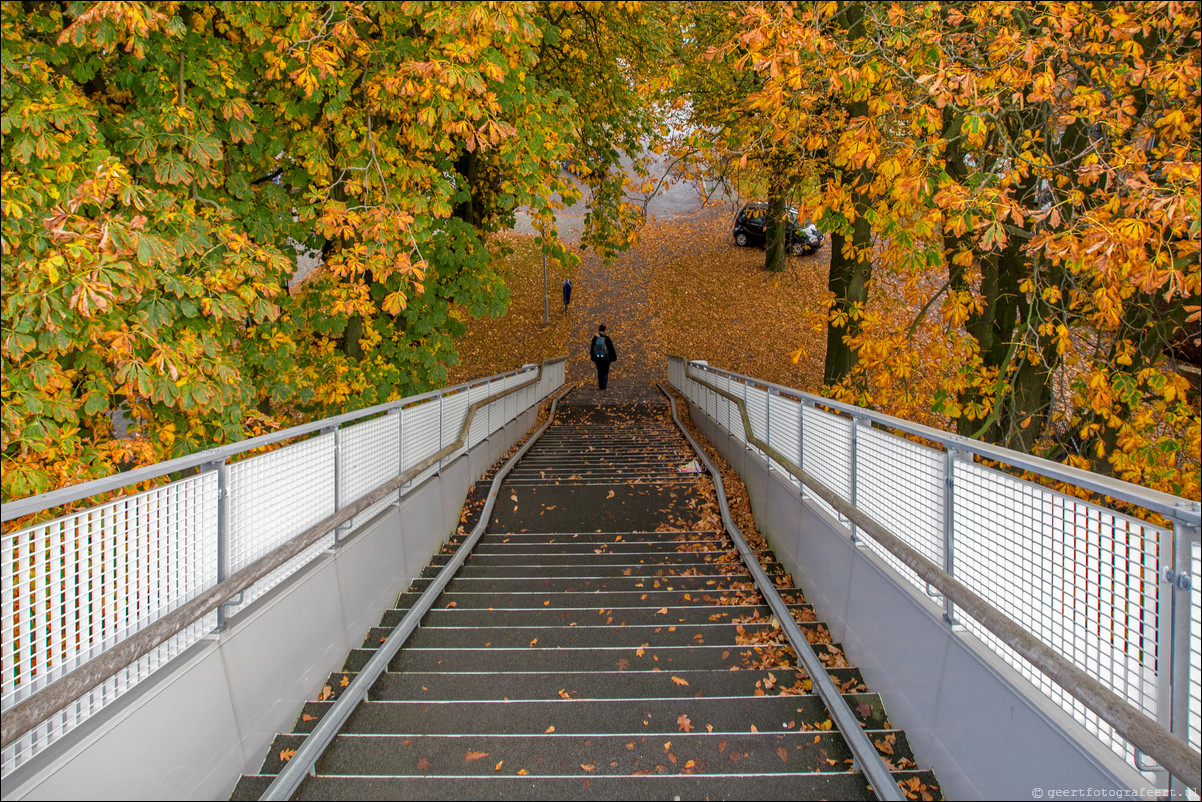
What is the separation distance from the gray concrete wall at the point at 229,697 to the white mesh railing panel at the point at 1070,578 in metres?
3.20

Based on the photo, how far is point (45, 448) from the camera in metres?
4.64

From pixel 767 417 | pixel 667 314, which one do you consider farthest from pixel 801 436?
pixel 667 314

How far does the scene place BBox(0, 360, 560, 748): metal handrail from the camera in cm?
204

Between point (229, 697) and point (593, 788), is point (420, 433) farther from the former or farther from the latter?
point (593, 788)

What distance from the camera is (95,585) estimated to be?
2510 mm

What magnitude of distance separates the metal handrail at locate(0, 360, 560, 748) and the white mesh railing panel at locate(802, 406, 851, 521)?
3.27 m

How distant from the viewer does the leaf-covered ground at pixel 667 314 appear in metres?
21.5

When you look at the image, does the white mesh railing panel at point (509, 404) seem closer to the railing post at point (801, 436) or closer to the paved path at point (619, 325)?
the paved path at point (619, 325)

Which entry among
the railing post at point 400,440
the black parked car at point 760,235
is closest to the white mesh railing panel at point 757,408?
the railing post at point 400,440

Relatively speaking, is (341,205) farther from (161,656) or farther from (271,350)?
(161,656)

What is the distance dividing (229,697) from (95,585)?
796 mm

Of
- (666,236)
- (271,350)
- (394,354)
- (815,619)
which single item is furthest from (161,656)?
(666,236)

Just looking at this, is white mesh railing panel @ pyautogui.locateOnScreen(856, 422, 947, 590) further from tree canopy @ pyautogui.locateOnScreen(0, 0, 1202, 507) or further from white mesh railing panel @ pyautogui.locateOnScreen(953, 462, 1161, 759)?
tree canopy @ pyautogui.locateOnScreen(0, 0, 1202, 507)

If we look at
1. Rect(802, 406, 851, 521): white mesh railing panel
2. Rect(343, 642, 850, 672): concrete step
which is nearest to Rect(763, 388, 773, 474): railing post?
Rect(802, 406, 851, 521): white mesh railing panel
